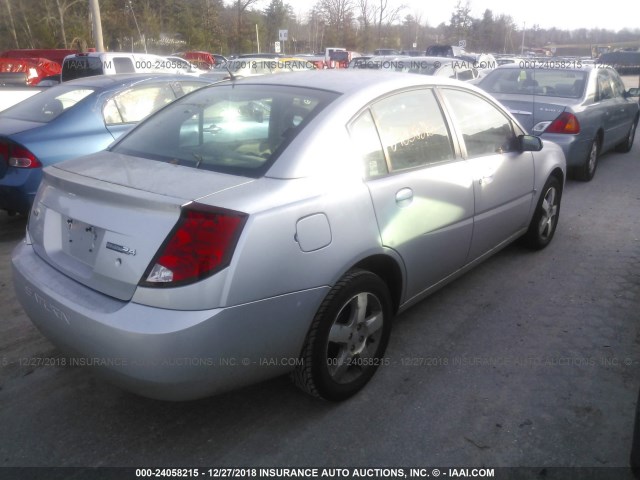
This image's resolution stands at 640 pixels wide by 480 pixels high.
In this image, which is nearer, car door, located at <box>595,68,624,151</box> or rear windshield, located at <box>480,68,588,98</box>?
rear windshield, located at <box>480,68,588,98</box>

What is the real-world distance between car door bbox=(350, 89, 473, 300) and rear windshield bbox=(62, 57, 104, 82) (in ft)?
35.2

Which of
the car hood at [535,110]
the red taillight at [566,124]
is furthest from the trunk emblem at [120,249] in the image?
the red taillight at [566,124]

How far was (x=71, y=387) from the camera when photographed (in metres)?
2.91

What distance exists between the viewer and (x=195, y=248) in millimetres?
2113

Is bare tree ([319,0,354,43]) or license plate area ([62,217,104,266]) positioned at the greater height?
bare tree ([319,0,354,43])

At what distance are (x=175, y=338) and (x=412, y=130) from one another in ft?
6.01

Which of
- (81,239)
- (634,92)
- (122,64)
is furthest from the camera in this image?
(122,64)

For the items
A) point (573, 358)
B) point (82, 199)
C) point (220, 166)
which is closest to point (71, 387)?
point (82, 199)

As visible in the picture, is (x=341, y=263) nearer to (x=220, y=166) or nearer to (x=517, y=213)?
(x=220, y=166)

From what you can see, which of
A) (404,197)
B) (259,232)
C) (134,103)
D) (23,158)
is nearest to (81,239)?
(259,232)

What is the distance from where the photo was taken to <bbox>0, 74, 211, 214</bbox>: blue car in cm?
494

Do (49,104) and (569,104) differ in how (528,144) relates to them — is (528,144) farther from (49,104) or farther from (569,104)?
(49,104)

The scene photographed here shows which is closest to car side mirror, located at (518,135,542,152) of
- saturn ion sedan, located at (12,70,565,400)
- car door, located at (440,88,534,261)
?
car door, located at (440,88,534,261)

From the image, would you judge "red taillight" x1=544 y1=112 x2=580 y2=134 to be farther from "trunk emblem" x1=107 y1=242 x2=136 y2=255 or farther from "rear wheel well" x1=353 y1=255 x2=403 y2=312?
"trunk emblem" x1=107 y1=242 x2=136 y2=255
